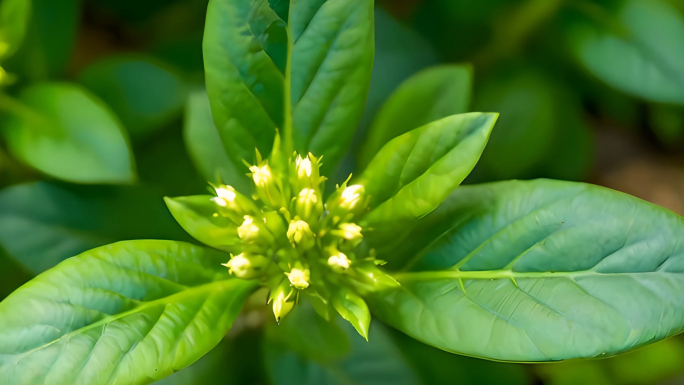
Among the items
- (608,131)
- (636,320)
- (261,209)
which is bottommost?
(636,320)

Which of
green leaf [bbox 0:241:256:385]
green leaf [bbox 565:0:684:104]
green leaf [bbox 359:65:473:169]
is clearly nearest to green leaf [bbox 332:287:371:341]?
green leaf [bbox 0:241:256:385]

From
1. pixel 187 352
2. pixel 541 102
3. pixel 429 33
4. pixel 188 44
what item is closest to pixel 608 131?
pixel 541 102

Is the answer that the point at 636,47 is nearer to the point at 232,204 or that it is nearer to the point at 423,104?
the point at 423,104

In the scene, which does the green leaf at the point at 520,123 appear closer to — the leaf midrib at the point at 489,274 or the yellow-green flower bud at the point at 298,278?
the leaf midrib at the point at 489,274

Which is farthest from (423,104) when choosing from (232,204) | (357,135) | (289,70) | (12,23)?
(12,23)

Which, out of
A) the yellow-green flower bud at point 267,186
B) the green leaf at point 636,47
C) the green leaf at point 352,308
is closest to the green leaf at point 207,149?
the yellow-green flower bud at point 267,186

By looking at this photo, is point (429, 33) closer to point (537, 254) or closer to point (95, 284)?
point (537, 254)
